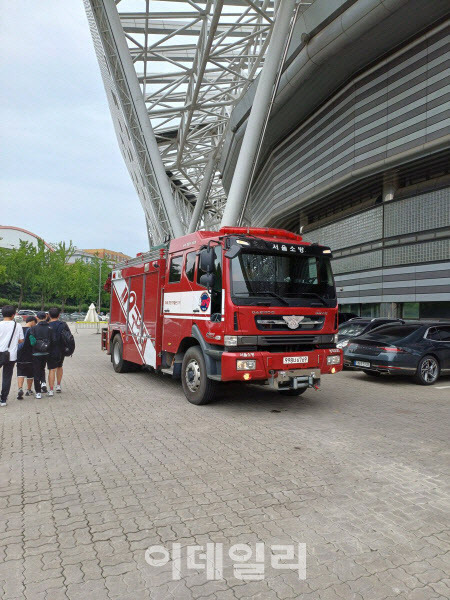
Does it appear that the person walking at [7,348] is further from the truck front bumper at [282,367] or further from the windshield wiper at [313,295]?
the windshield wiper at [313,295]

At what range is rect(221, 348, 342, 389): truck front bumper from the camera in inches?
266

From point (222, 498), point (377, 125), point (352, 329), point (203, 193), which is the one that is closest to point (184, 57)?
point (203, 193)

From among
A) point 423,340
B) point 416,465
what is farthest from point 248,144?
point 416,465

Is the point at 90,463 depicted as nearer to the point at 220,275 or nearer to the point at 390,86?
the point at 220,275

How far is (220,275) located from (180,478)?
351 cm

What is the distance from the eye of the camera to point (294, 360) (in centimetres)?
717

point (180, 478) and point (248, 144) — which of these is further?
point (248, 144)

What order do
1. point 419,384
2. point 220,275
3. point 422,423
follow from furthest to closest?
point 419,384
point 220,275
point 422,423

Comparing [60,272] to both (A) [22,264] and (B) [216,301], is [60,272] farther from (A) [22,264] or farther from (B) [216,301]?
(B) [216,301]

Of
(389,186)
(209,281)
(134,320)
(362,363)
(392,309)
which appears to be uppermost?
(389,186)

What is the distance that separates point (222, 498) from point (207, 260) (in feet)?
13.2

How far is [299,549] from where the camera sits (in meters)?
3.06

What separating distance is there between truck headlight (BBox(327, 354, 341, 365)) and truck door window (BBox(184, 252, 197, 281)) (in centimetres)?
281

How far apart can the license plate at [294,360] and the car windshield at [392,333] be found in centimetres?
413
